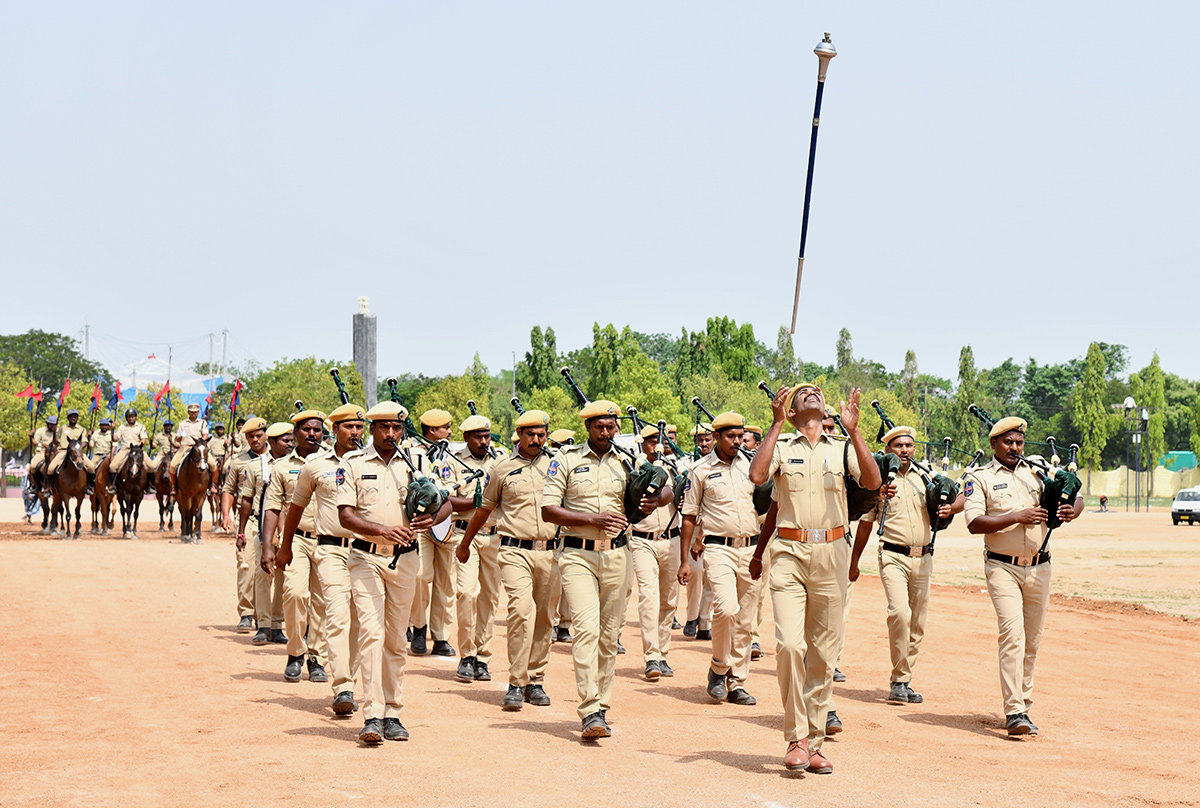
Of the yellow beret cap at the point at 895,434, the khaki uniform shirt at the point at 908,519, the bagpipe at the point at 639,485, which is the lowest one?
the khaki uniform shirt at the point at 908,519

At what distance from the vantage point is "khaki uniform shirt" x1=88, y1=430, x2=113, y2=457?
31.1 metres

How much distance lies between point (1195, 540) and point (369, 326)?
1189 inches

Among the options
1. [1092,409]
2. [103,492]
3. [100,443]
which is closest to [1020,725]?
[103,492]

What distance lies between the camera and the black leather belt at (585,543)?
9.53 meters

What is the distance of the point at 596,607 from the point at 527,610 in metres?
1.34

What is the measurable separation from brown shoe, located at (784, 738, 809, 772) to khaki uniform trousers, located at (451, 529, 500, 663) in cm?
414

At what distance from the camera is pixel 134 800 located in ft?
23.5

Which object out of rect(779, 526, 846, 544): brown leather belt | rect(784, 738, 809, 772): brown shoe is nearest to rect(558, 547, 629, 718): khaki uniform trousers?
rect(784, 738, 809, 772): brown shoe

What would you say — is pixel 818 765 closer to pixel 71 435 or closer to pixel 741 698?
pixel 741 698

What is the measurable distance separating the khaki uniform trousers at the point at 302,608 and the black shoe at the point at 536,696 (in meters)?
2.07

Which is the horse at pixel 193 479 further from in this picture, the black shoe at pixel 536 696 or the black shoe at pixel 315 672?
the black shoe at pixel 536 696

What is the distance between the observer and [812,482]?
27.6 feet

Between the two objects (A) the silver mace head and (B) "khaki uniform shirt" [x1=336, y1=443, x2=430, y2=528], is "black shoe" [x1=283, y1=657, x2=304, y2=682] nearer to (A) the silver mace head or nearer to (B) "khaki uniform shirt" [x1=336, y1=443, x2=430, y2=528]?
(B) "khaki uniform shirt" [x1=336, y1=443, x2=430, y2=528]

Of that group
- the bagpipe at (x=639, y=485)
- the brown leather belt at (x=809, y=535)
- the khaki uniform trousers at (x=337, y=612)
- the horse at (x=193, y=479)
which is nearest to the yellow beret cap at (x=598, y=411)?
the bagpipe at (x=639, y=485)
